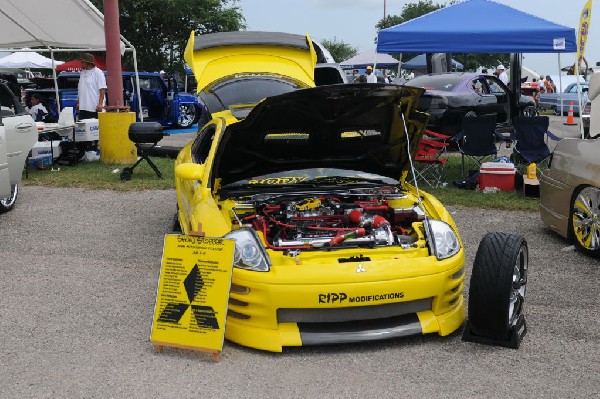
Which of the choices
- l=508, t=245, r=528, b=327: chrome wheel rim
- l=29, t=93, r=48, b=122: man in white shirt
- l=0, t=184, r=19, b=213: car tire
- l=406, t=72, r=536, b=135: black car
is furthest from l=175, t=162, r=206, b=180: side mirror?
l=29, t=93, r=48, b=122: man in white shirt

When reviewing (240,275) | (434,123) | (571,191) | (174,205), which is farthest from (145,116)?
(240,275)

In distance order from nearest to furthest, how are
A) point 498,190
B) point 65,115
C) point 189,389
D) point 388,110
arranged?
point 189,389 → point 388,110 → point 498,190 → point 65,115

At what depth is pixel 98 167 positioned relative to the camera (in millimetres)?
12766

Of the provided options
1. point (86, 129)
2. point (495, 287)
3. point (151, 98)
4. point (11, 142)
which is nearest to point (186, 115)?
point (151, 98)

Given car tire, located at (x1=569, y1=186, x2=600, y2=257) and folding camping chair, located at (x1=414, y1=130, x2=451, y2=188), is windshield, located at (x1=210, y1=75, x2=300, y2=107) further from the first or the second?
car tire, located at (x1=569, y1=186, x2=600, y2=257)

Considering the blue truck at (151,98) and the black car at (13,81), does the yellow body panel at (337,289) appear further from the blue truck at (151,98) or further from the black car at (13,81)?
the blue truck at (151,98)

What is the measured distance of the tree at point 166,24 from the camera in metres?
35.8

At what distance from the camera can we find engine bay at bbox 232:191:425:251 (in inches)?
196

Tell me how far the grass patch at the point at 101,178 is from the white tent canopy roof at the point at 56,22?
367cm

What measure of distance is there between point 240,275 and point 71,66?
23.8 meters

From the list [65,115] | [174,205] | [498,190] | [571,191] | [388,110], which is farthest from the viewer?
[65,115]

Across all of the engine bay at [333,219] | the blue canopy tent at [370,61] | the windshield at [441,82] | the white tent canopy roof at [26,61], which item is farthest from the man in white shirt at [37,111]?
the blue canopy tent at [370,61]

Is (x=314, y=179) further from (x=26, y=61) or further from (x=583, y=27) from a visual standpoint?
(x=26, y=61)

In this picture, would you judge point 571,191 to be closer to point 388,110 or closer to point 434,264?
point 388,110
